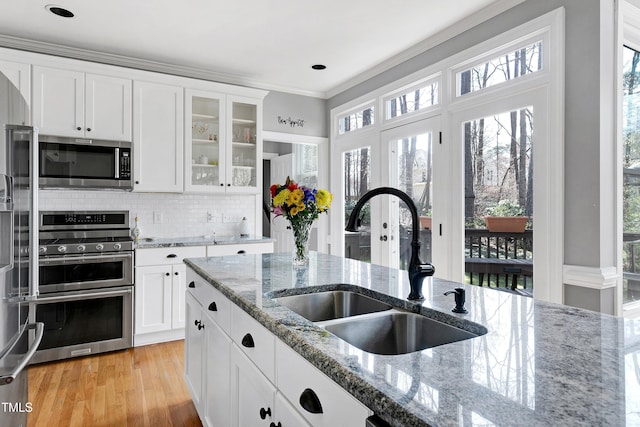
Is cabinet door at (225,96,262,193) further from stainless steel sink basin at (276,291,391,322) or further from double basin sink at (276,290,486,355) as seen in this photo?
double basin sink at (276,290,486,355)

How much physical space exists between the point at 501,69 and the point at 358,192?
214cm

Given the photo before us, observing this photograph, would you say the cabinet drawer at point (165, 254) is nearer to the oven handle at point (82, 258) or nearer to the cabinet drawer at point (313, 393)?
the oven handle at point (82, 258)

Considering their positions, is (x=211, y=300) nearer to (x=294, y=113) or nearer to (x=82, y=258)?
(x=82, y=258)

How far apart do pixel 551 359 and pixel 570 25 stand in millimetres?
2476

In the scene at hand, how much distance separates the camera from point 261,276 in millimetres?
1854

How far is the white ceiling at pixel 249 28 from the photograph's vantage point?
2.88 m

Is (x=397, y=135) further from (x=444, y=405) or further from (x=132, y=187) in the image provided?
(x=444, y=405)

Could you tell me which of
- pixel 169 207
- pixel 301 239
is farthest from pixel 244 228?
pixel 301 239

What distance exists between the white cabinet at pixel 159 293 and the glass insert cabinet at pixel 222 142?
0.76 meters

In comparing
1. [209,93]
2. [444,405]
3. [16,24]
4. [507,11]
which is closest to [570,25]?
[507,11]

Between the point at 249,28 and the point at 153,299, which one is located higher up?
the point at 249,28

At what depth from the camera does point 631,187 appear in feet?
8.50

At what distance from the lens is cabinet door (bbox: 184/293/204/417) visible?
2.09 m

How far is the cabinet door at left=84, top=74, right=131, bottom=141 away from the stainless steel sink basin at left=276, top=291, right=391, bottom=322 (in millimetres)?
2797
